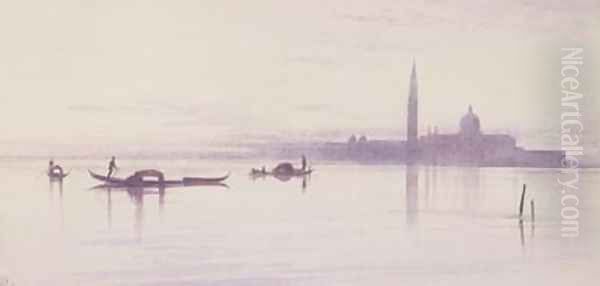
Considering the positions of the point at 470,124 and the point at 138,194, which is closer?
the point at 138,194

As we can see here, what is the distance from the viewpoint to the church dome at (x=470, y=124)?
155cm

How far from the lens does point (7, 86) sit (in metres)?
1.42

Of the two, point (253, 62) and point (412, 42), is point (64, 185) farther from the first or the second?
point (412, 42)

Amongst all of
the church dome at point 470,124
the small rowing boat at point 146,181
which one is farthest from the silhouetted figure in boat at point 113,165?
the church dome at point 470,124

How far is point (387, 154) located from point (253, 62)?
30cm

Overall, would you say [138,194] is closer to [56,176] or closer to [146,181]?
[146,181]

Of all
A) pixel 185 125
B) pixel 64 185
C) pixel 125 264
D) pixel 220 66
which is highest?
pixel 220 66

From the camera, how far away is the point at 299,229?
1.50 m

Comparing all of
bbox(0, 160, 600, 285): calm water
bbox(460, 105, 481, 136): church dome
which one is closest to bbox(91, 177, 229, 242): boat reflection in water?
bbox(0, 160, 600, 285): calm water

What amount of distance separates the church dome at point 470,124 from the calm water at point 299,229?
7 cm

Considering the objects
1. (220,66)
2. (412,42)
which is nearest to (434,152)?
(412,42)

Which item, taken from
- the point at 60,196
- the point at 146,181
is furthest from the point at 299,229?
the point at 60,196

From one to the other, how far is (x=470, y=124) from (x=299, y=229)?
385 mm

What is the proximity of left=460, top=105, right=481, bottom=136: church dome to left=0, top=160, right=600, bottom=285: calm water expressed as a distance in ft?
0.24
